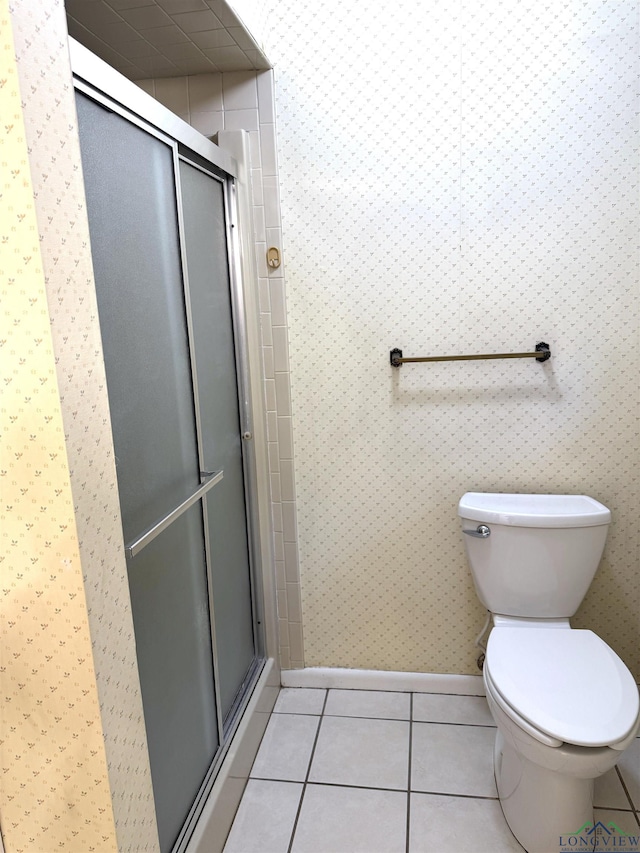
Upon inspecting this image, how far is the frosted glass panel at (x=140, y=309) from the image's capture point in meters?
1.17

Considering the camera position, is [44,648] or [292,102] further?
[292,102]

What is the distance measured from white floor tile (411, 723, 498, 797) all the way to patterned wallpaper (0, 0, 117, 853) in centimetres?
109

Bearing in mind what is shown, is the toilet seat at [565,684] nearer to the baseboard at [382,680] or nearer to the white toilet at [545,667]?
the white toilet at [545,667]

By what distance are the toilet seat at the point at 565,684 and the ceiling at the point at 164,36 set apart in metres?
1.79

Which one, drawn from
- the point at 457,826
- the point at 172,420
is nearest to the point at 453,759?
the point at 457,826

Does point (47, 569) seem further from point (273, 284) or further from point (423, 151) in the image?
point (423, 151)

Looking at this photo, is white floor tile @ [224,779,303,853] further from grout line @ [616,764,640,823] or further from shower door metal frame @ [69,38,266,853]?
grout line @ [616,764,640,823]

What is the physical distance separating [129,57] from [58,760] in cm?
176

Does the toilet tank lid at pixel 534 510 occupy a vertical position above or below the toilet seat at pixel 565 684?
above

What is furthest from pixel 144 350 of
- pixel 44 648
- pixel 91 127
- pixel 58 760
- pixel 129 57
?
pixel 129 57

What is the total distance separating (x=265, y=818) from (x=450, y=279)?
1.66 meters

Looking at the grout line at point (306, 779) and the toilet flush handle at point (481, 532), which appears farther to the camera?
the toilet flush handle at point (481, 532)

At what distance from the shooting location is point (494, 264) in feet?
6.42

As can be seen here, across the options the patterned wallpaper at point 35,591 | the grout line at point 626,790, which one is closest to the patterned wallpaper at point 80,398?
the patterned wallpaper at point 35,591
